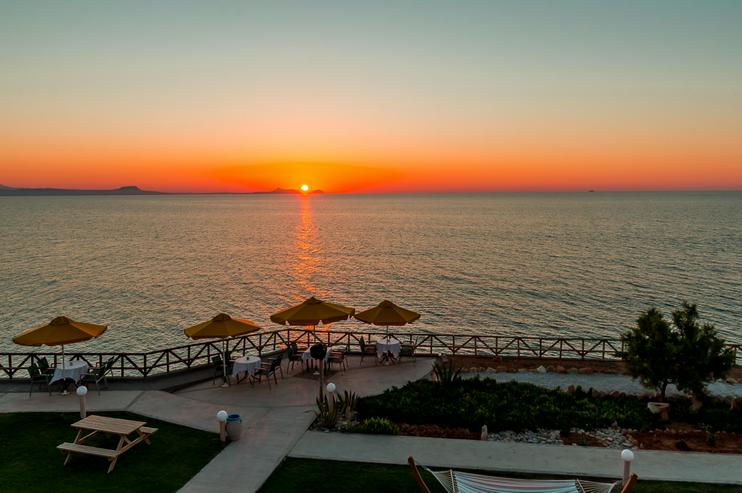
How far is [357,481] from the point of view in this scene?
1101 centimetres

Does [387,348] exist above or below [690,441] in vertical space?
above

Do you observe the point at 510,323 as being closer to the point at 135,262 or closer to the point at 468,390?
the point at 468,390

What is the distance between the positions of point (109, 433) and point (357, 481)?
6421 mm

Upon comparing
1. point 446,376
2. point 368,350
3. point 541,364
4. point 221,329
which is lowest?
point 541,364

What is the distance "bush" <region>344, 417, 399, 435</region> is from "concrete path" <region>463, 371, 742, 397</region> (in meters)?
6.10

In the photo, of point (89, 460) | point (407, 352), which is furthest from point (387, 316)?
point (89, 460)

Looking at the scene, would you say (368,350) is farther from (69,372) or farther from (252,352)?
(69,372)

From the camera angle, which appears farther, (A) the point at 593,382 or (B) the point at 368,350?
(B) the point at 368,350

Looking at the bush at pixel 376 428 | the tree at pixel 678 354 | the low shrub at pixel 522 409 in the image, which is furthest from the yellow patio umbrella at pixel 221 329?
the tree at pixel 678 354

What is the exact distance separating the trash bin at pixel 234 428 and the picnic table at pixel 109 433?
174cm

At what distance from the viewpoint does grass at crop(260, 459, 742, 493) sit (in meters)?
10.7

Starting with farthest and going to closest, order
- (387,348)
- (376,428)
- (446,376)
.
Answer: (387,348)
(446,376)
(376,428)

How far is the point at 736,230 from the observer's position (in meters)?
110

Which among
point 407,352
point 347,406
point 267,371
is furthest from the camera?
point 407,352
